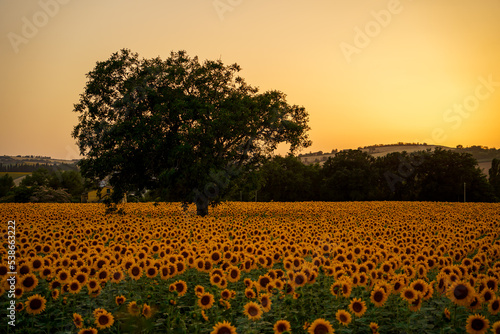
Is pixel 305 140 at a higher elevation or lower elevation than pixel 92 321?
higher

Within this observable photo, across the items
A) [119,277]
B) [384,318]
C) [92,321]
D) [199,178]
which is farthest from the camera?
[199,178]

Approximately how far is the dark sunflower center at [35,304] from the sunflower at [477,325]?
266 inches

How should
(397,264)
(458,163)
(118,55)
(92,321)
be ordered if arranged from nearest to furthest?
(92,321)
(397,264)
(118,55)
(458,163)

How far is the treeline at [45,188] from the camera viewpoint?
171 feet

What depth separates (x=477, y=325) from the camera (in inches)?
227

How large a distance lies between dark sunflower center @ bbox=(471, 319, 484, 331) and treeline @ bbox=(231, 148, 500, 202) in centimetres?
6172

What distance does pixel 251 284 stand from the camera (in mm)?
7699

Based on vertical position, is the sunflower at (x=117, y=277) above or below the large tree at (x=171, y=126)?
below

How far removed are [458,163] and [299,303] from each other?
77.8 metres

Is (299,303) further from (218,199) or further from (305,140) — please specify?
(305,140)

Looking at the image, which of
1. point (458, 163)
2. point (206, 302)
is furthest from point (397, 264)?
point (458, 163)

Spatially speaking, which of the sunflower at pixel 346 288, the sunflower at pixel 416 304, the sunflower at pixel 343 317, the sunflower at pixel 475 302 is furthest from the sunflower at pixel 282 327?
the sunflower at pixel 475 302

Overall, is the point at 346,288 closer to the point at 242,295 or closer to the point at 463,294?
the point at 463,294

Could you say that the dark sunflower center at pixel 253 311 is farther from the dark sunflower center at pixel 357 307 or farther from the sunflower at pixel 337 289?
the sunflower at pixel 337 289
